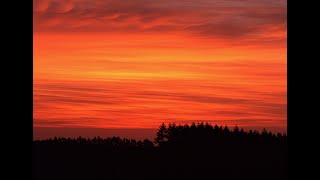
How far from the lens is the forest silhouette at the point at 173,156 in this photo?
39.8 ft

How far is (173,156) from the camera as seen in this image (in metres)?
12.3

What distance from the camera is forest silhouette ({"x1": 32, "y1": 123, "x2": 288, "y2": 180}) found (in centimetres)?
1212

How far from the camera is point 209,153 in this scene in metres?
12.6
